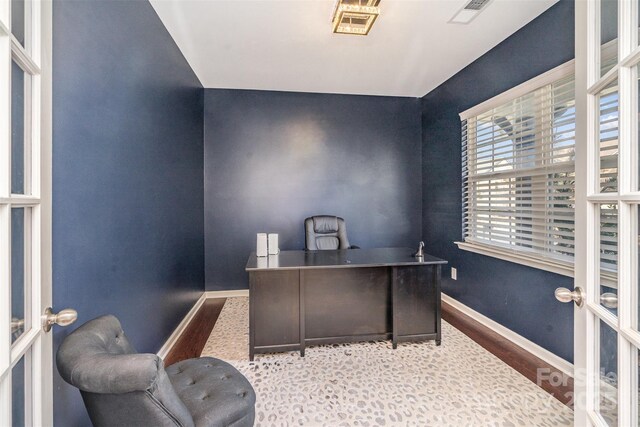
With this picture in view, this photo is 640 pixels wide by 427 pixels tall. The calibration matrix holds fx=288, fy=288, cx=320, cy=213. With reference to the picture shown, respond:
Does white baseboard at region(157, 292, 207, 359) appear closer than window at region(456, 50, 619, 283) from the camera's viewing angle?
No

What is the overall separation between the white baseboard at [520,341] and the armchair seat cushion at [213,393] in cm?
226

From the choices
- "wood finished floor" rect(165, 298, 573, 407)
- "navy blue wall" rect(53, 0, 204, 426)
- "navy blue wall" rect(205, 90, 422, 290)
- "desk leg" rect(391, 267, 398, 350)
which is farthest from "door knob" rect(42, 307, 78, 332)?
"navy blue wall" rect(205, 90, 422, 290)

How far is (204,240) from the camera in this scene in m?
3.92

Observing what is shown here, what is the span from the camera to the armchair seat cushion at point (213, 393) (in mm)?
1191

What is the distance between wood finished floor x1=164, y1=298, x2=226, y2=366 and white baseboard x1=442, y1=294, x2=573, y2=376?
277 centimetres

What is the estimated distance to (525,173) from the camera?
253cm

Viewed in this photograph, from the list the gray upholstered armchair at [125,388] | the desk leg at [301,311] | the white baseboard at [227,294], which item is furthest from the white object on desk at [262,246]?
the white baseboard at [227,294]

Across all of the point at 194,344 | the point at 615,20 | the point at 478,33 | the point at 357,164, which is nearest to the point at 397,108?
the point at 357,164

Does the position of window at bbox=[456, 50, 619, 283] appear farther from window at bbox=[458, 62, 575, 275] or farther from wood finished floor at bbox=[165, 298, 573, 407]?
wood finished floor at bbox=[165, 298, 573, 407]

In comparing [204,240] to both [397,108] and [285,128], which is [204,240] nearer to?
[285,128]

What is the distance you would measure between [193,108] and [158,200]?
160 centimetres

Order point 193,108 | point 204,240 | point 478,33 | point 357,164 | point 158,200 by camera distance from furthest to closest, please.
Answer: point 357,164 → point 204,240 → point 193,108 → point 478,33 → point 158,200

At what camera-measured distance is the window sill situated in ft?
6.98

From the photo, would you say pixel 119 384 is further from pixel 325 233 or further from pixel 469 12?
Answer: pixel 469 12
